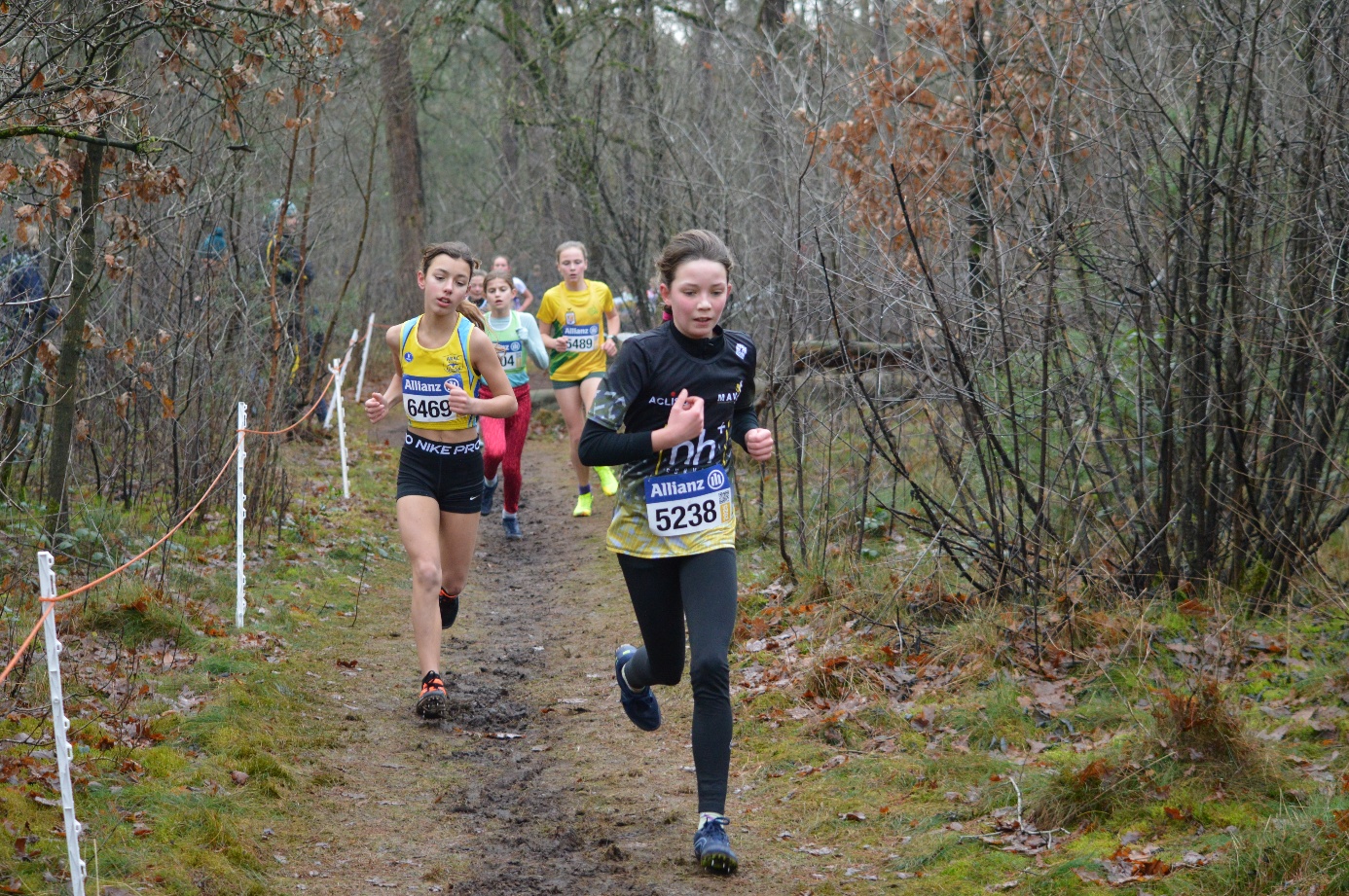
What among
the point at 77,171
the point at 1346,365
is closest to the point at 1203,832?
the point at 1346,365

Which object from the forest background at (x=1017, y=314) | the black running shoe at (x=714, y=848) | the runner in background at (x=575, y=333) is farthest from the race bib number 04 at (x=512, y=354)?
the black running shoe at (x=714, y=848)

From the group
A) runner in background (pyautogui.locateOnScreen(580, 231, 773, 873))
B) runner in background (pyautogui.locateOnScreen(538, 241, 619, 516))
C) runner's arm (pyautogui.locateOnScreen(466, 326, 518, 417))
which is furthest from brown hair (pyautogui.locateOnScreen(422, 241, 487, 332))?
runner in background (pyautogui.locateOnScreen(538, 241, 619, 516))

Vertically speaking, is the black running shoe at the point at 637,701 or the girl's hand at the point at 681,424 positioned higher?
the girl's hand at the point at 681,424

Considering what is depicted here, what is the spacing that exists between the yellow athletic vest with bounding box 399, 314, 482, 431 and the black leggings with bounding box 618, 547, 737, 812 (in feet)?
6.28

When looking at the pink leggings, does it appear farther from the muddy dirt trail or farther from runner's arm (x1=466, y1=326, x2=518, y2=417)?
runner's arm (x1=466, y1=326, x2=518, y2=417)

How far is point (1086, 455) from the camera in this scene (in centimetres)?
661

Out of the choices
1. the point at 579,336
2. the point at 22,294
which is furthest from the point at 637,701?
the point at 579,336

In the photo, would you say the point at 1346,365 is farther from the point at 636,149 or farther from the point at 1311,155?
the point at 636,149

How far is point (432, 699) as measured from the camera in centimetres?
610

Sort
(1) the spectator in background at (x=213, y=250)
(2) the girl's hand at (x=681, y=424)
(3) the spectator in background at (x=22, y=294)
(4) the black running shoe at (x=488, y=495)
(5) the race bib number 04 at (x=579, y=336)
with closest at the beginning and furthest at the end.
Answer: (2) the girl's hand at (x=681, y=424) → (3) the spectator in background at (x=22, y=294) → (1) the spectator in background at (x=213, y=250) → (5) the race bib number 04 at (x=579, y=336) → (4) the black running shoe at (x=488, y=495)

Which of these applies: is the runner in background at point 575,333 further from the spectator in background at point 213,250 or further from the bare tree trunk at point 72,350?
the bare tree trunk at point 72,350

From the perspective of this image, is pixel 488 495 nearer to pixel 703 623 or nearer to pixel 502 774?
pixel 502 774

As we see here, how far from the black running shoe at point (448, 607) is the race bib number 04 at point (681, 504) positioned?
2600 mm

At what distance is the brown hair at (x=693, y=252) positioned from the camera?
442 cm
